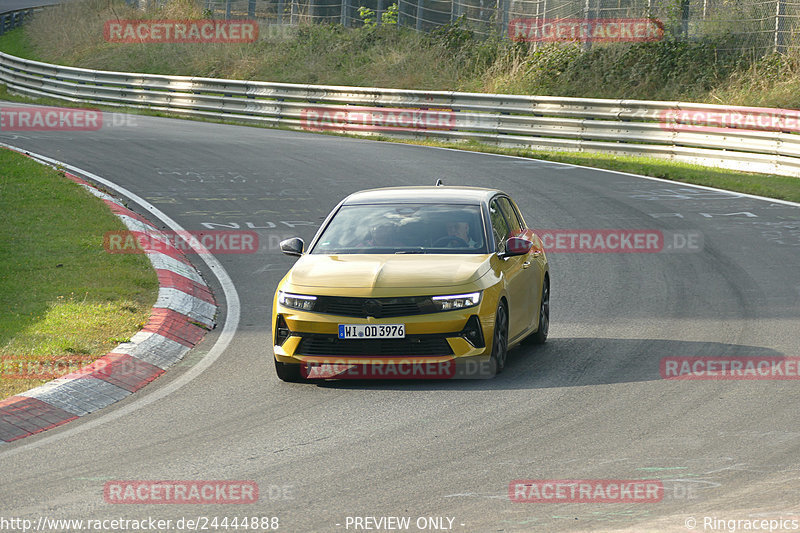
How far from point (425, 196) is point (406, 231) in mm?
675

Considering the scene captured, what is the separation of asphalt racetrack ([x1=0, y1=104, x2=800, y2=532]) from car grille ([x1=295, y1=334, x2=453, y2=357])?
292mm

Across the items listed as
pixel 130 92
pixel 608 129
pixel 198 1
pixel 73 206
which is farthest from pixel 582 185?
pixel 198 1

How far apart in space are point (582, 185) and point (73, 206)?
367 inches

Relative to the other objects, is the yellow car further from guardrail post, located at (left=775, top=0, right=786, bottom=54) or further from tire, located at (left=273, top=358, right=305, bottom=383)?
guardrail post, located at (left=775, top=0, right=786, bottom=54)

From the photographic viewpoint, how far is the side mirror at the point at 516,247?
10461 millimetres

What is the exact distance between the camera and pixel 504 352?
398 inches

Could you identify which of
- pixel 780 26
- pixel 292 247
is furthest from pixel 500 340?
pixel 780 26

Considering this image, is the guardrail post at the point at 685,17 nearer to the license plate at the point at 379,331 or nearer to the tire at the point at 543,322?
the tire at the point at 543,322

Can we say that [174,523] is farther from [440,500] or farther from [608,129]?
[608,129]

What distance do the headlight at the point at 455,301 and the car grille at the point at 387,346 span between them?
0.86 feet

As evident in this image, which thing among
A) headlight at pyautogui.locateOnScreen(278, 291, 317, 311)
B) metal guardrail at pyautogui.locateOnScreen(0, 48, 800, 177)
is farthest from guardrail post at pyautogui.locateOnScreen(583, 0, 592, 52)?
headlight at pyautogui.locateOnScreen(278, 291, 317, 311)

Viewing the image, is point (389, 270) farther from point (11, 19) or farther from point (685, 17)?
point (11, 19)

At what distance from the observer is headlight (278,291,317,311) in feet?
32.1

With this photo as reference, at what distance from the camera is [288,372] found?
986 centimetres
